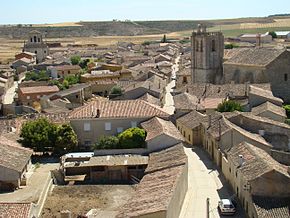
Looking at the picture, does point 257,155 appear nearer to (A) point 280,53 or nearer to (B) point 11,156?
(B) point 11,156

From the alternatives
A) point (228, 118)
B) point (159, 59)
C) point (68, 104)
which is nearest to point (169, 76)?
point (159, 59)

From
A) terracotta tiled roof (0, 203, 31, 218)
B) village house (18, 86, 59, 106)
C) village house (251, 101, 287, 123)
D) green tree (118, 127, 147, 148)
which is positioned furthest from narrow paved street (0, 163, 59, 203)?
village house (18, 86, 59, 106)

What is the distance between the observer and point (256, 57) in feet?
178

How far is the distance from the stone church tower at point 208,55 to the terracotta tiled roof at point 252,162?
30714mm

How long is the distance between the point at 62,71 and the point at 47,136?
158 feet

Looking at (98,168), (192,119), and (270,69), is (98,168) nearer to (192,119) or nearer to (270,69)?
(192,119)

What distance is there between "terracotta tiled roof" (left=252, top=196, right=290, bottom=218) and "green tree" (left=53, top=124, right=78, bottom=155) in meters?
16.2

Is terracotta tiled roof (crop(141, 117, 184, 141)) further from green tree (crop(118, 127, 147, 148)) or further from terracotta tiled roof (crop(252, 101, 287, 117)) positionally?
terracotta tiled roof (crop(252, 101, 287, 117))

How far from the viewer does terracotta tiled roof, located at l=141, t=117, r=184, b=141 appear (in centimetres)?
3428

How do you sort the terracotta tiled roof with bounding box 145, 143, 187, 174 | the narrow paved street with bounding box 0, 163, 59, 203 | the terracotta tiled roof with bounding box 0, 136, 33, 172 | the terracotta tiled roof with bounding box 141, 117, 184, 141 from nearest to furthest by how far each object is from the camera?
the narrow paved street with bounding box 0, 163, 59, 203 → the terracotta tiled roof with bounding box 145, 143, 187, 174 → the terracotta tiled roof with bounding box 0, 136, 33, 172 → the terracotta tiled roof with bounding box 141, 117, 184, 141

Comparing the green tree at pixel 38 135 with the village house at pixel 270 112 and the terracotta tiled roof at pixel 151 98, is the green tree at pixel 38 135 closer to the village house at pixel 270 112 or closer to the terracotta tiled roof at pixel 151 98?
the terracotta tiled roof at pixel 151 98

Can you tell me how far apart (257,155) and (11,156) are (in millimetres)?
14967

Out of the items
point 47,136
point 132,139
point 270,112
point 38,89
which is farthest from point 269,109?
point 38,89

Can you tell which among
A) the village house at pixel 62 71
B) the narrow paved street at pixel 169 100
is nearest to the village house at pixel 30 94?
the narrow paved street at pixel 169 100
